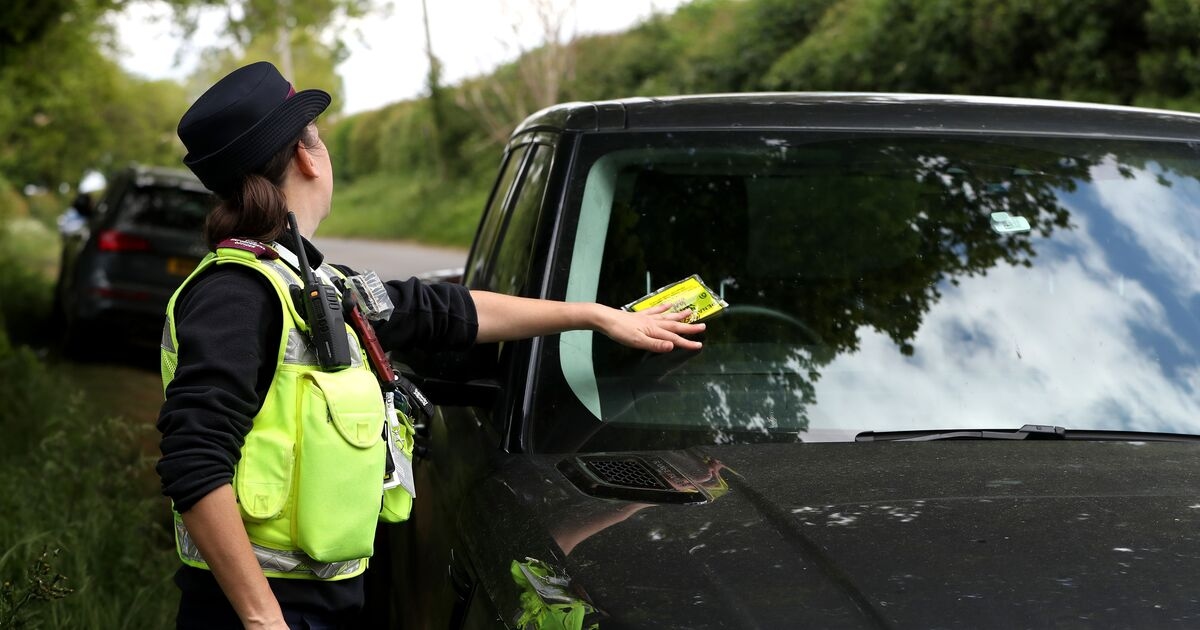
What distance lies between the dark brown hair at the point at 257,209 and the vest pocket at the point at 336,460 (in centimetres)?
29

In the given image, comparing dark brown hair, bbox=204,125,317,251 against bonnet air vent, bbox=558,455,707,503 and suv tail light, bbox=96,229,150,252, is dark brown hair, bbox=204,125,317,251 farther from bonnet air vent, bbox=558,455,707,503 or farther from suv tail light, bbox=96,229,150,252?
suv tail light, bbox=96,229,150,252

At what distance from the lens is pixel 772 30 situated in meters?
21.3

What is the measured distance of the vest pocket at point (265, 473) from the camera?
6.64 ft

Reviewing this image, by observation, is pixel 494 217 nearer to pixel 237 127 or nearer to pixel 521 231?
pixel 521 231

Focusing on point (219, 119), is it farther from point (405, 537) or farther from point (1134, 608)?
point (1134, 608)

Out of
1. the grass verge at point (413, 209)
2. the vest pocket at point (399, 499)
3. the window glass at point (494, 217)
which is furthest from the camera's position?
the grass verge at point (413, 209)

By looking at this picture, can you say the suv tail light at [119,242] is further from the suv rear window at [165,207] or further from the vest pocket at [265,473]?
the vest pocket at [265,473]

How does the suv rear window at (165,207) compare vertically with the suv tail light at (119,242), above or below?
above

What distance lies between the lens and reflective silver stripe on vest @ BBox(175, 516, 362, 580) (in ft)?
6.86

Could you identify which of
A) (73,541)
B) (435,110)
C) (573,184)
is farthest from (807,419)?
(435,110)

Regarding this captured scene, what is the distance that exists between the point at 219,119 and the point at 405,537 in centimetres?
126

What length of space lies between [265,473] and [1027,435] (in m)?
1.40

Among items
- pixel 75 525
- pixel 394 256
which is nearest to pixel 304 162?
pixel 75 525

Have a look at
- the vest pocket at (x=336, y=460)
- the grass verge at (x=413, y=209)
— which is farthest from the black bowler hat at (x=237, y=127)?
the grass verge at (x=413, y=209)
